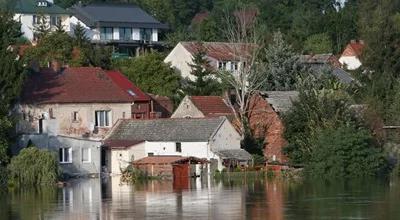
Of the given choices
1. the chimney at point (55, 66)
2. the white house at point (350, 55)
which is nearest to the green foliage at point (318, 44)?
the white house at point (350, 55)

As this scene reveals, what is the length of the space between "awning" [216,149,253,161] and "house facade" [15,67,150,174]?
Result: 7.19 meters

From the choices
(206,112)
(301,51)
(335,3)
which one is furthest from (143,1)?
(206,112)

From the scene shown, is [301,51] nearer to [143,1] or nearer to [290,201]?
[143,1]

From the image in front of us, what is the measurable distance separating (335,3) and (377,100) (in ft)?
235

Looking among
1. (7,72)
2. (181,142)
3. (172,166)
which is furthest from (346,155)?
(7,72)

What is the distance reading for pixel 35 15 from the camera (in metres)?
118

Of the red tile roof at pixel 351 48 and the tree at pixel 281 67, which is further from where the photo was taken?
the red tile roof at pixel 351 48

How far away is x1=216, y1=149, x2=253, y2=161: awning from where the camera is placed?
7044cm

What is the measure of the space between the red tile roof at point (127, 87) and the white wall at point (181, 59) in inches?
616

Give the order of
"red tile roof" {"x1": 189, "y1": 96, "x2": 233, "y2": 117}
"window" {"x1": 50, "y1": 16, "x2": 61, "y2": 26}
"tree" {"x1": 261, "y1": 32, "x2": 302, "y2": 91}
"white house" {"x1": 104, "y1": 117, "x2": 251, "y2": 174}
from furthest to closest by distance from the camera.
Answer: "window" {"x1": 50, "y1": 16, "x2": 61, "y2": 26} < "tree" {"x1": 261, "y1": 32, "x2": 302, "y2": 91} < "red tile roof" {"x1": 189, "y1": 96, "x2": 233, "y2": 117} < "white house" {"x1": 104, "y1": 117, "x2": 251, "y2": 174}

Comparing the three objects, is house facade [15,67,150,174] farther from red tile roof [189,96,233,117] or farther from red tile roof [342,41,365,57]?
red tile roof [342,41,365,57]

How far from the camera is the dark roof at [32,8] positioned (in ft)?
385

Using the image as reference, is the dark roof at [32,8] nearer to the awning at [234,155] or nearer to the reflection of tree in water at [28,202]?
the awning at [234,155]

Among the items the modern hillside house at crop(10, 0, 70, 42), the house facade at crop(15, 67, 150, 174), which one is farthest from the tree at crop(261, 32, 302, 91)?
the modern hillside house at crop(10, 0, 70, 42)
